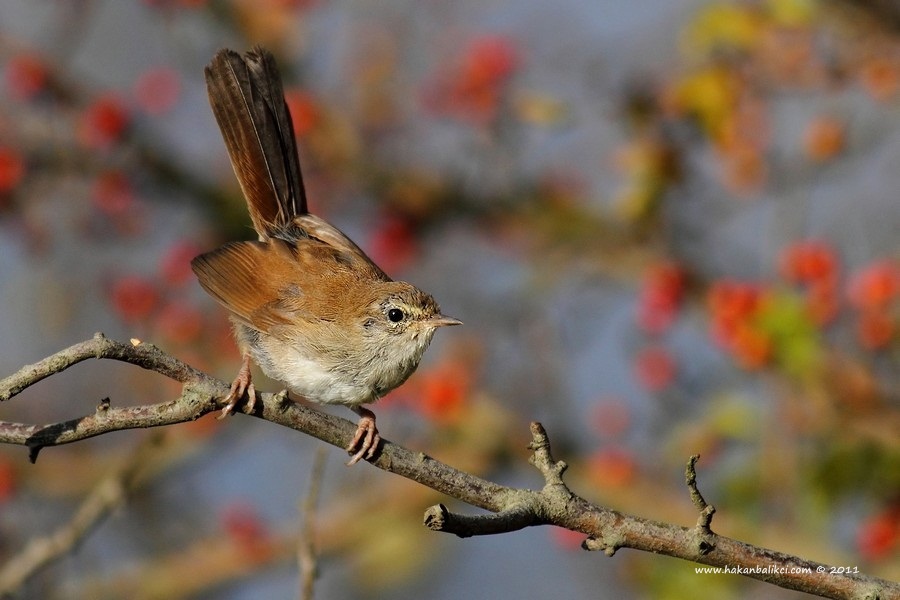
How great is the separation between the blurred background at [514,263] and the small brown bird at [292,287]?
112 cm

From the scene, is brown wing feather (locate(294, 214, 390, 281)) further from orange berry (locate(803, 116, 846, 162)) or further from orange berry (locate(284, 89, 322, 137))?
orange berry (locate(803, 116, 846, 162))

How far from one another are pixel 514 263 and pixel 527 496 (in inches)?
159

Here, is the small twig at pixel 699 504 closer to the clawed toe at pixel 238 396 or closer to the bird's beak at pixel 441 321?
the clawed toe at pixel 238 396

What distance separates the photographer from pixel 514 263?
20.1ft

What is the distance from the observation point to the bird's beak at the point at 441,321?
10.8 feet

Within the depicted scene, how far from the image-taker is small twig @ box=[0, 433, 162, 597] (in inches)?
127

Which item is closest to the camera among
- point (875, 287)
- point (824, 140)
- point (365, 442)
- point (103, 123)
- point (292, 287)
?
point (365, 442)

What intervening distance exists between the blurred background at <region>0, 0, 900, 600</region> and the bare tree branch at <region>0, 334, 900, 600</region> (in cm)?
196

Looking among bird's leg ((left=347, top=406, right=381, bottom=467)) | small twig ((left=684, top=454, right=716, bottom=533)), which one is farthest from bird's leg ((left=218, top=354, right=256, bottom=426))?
small twig ((left=684, top=454, right=716, bottom=533))

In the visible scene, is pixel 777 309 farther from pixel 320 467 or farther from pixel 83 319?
pixel 83 319

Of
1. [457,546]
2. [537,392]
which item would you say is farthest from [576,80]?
[457,546]

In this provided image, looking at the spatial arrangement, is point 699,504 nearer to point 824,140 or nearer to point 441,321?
point 441,321

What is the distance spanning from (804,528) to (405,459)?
2.71 metres

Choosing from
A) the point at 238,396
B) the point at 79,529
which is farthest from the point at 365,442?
the point at 79,529
